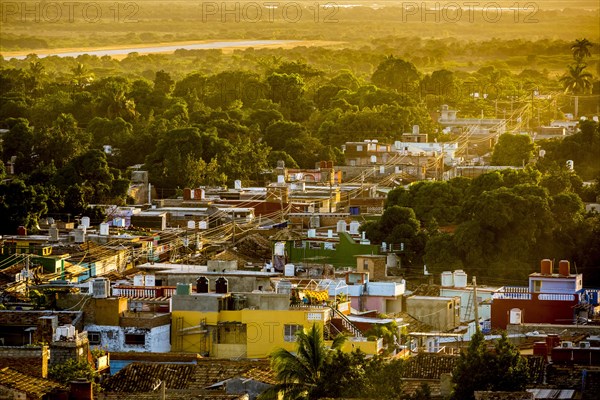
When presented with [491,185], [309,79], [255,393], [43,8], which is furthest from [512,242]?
[43,8]

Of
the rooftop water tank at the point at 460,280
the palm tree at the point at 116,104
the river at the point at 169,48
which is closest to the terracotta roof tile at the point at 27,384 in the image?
the rooftop water tank at the point at 460,280

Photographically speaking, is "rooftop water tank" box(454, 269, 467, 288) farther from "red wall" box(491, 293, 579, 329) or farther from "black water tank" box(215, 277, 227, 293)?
"black water tank" box(215, 277, 227, 293)

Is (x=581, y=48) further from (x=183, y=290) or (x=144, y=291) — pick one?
(x=183, y=290)

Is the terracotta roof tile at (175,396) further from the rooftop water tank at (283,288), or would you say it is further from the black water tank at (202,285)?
the black water tank at (202,285)

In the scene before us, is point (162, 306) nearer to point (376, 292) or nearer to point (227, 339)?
point (227, 339)

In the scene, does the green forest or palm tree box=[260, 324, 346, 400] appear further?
the green forest

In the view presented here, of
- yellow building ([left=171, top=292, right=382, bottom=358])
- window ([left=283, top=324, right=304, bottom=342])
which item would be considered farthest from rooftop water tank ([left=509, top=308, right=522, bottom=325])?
window ([left=283, top=324, right=304, bottom=342])
